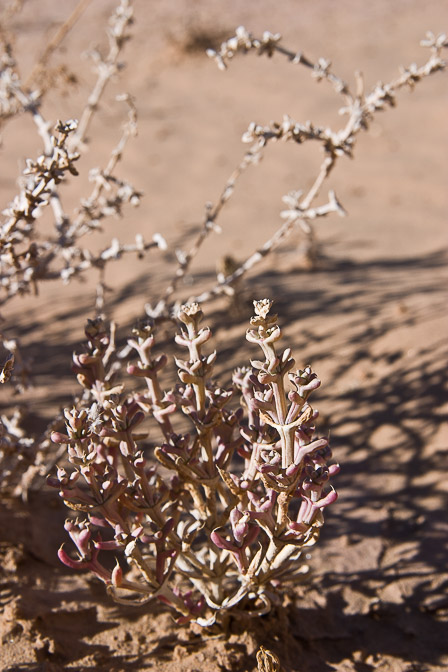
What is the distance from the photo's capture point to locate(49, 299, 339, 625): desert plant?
1.49 meters

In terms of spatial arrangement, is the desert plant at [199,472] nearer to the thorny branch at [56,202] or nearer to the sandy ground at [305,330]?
the sandy ground at [305,330]

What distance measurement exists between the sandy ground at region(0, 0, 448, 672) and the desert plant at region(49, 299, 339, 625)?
10.5 inches

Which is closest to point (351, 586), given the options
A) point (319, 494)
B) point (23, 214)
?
point (319, 494)

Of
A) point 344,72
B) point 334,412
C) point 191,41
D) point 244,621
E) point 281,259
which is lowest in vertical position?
point 244,621

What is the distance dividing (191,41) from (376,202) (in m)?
5.91

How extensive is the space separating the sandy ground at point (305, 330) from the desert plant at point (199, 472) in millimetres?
267

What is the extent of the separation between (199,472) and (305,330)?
2.16 m

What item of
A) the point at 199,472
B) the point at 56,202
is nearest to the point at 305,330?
the point at 56,202

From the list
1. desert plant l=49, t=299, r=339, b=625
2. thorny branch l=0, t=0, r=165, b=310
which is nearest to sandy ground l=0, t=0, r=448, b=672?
desert plant l=49, t=299, r=339, b=625

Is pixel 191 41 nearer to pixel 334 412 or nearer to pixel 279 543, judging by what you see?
pixel 334 412

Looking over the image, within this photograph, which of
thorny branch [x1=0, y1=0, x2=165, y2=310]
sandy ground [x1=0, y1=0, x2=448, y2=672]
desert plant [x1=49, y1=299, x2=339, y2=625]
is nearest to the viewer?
desert plant [x1=49, y1=299, x2=339, y2=625]

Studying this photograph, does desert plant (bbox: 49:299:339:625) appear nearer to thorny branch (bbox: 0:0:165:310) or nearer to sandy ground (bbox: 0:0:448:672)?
sandy ground (bbox: 0:0:448:672)

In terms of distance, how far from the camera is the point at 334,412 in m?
3.10

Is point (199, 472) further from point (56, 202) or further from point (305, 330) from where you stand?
point (305, 330)
